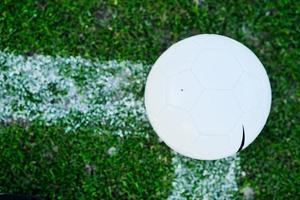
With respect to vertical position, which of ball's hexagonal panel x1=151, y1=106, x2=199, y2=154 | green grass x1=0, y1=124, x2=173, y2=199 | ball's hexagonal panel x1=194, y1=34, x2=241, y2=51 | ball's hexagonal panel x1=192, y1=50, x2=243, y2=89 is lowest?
green grass x1=0, y1=124, x2=173, y2=199

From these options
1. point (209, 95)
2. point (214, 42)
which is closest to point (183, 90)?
point (209, 95)

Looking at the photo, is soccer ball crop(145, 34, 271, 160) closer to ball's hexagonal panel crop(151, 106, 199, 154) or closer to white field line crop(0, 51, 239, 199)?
ball's hexagonal panel crop(151, 106, 199, 154)

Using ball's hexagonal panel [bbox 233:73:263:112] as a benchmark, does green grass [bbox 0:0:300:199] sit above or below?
below

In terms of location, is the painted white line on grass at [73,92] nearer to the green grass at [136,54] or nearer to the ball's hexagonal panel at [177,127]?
the green grass at [136,54]

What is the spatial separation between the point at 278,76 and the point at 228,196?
0.97 m

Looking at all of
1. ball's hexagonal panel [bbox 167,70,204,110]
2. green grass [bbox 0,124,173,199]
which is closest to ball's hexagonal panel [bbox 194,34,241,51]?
ball's hexagonal panel [bbox 167,70,204,110]

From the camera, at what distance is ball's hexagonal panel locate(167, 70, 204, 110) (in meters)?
3.07

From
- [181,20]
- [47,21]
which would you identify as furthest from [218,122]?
[47,21]

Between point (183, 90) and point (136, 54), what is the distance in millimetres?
1029

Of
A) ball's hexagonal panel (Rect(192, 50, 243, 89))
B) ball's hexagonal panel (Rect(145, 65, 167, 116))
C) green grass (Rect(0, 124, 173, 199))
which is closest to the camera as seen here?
ball's hexagonal panel (Rect(192, 50, 243, 89))

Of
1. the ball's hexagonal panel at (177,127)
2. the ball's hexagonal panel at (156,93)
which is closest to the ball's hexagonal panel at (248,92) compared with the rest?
the ball's hexagonal panel at (177,127)

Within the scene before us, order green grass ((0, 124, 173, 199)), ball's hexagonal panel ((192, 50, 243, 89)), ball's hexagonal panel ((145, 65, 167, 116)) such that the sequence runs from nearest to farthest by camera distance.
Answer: ball's hexagonal panel ((192, 50, 243, 89)), ball's hexagonal panel ((145, 65, 167, 116)), green grass ((0, 124, 173, 199))

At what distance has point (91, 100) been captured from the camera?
3998 millimetres

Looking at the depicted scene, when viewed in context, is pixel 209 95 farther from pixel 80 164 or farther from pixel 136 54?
pixel 80 164
